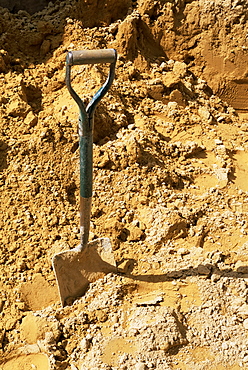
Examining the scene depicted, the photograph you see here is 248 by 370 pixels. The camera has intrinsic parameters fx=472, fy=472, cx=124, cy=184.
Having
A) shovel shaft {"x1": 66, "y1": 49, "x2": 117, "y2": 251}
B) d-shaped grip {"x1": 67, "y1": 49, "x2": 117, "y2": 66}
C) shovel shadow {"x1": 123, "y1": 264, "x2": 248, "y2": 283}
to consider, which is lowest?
shovel shadow {"x1": 123, "y1": 264, "x2": 248, "y2": 283}

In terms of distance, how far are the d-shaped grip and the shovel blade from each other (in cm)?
139

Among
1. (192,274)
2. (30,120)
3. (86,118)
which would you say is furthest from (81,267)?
(30,120)

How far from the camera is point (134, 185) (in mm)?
4191

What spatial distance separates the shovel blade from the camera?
3.45 m

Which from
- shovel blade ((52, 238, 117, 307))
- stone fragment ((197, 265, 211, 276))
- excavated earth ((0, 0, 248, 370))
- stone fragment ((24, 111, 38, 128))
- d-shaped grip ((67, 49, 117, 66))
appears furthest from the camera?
stone fragment ((24, 111, 38, 128))

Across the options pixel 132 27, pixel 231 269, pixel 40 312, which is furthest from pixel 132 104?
pixel 40 312

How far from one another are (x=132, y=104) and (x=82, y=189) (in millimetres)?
2006

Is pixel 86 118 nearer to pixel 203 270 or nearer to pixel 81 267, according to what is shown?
pixel 81 267

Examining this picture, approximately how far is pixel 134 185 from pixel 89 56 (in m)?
1.55

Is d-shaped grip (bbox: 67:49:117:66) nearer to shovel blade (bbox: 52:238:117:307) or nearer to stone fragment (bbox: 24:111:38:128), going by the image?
Answer: shovel blade (bbox: 52:238:117:307)

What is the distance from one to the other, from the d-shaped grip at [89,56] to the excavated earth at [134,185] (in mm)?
1387

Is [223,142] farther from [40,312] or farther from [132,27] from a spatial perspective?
[40,312]

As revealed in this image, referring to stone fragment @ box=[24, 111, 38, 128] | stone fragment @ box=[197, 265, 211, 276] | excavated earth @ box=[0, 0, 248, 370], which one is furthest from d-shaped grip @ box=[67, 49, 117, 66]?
stone fragment @ box=[197, 265, 211, 276]

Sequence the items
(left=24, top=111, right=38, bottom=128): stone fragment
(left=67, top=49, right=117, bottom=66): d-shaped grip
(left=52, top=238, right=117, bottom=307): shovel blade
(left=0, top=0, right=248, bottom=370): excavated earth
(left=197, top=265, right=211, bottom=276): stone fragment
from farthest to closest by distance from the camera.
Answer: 1. (left=24, top=111, right=38, bottom=128): stone fragment
2. (left=197, top=265, right=211, bottom=276): stone fragment
3. (left=52, top=238, right=117, bottom=307): shovel blade
4. (left=0, top=0, right=248, bottom=370): excavated earth
5. (left=67, top=49, right=117, bottom=66): d-shaped grip
